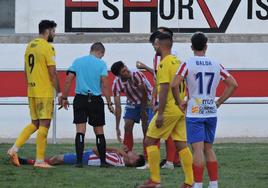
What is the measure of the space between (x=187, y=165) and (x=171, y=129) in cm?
44

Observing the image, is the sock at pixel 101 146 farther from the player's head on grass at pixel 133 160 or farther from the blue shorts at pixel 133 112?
the blue shorts at pixel 133 112

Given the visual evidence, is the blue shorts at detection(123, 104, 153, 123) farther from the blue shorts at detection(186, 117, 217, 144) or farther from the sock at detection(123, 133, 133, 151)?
the blue shorts at detection(186, 117, 217, 144)

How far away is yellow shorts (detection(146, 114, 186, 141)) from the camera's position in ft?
32.9

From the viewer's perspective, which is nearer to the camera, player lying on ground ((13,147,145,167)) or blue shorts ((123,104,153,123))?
player lying on ground ((13,147,145,167))

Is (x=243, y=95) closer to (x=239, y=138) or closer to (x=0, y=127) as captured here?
(x=239, y=138)

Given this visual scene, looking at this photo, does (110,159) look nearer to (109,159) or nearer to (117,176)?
(109,159)

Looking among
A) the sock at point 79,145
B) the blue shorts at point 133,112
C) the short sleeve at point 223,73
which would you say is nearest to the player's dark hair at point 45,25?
the sock at point 79,145

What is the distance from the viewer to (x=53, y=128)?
17438 mm

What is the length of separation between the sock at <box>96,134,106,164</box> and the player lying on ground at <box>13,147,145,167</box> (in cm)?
7

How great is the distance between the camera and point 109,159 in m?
12.4

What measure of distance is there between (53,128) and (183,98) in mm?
7307

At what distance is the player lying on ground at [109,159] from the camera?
12352 millimetres

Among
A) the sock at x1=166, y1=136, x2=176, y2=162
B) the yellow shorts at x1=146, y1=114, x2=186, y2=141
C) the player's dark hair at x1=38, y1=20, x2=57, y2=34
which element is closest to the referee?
the player's dark hair at x1=38, y1=20, x2=57, y2=34

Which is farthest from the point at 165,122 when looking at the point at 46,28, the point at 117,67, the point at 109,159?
the point at 46,28
